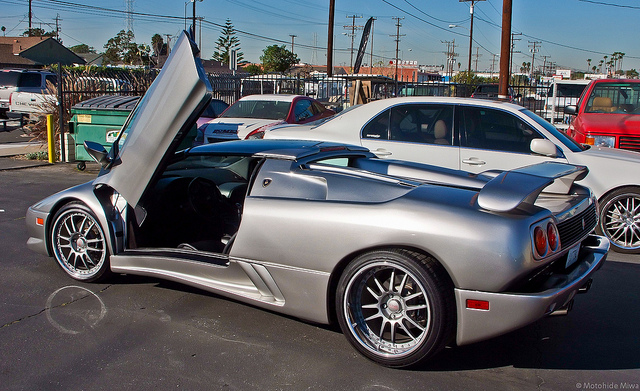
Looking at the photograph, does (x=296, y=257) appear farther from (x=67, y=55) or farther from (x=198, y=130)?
(x=67, y=55)

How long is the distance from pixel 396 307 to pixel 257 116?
9.02 metres

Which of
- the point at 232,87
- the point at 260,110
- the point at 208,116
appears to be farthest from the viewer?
the point at 232,87

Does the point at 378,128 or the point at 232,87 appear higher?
the point at 232,87

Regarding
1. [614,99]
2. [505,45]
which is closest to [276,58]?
[505,45]

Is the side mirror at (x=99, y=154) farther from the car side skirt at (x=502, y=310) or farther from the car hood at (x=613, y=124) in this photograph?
the car hood at (x=613, y=124)

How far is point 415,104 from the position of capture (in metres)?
6.82

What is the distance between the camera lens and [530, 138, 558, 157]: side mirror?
597 cm

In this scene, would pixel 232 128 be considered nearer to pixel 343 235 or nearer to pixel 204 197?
pixel 204 197

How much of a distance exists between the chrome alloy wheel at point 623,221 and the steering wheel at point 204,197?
13.5ft

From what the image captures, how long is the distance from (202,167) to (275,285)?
1725mm

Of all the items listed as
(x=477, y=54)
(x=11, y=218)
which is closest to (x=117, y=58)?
(x=477, y=54)

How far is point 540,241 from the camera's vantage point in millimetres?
3166

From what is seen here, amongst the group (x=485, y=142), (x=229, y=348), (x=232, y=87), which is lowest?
(x=229, y=348)

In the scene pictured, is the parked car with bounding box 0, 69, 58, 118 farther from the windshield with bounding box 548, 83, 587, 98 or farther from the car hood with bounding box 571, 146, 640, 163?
the car hood with bounding box 571, 146, 640, 163
